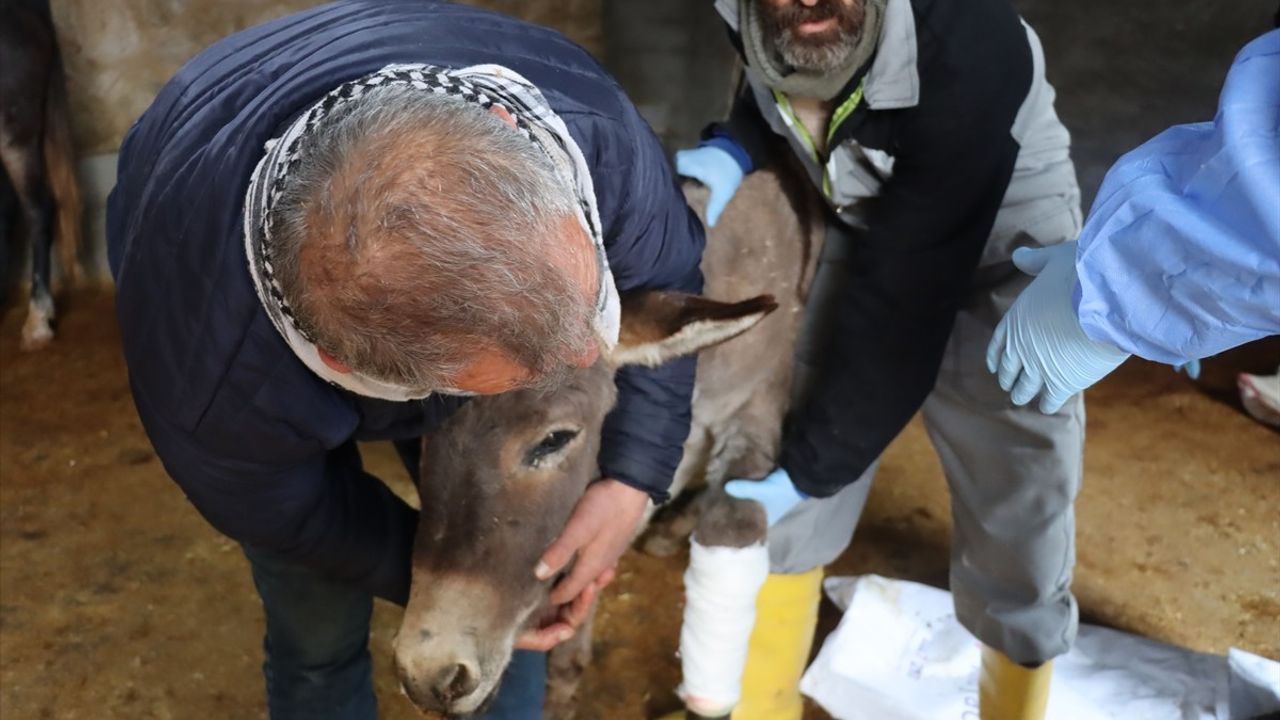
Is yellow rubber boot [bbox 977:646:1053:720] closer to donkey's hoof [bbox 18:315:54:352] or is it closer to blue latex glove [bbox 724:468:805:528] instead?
blue latex glove [bbox 724:468:805:528]

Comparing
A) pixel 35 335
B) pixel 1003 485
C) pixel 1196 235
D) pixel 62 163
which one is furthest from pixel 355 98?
pixel 62 163

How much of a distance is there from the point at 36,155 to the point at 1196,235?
12.4 ft

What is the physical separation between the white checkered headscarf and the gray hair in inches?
1.1

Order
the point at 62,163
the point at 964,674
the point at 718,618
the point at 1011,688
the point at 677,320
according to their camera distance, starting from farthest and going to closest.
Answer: the point at 62,163 < the point at 964,674 < the point at 1011,688 < the point at 718,618 < the point at 677,320

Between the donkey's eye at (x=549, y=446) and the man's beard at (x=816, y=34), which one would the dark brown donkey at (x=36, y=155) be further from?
the man's beard at (x=816, y=34)

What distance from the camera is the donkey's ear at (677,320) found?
1.31 m

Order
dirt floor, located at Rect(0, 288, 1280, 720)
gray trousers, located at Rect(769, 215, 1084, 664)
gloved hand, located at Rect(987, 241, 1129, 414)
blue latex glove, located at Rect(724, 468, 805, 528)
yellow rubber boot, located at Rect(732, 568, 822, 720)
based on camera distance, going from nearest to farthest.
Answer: gloved hand, located at Rect(987, 241, 1129, 414) < gray trousers, located at Rect(769, 215, 1084, 664) < blue latex glove, located at Rect(724, 468, 805, 528) < yellow rubber boot, located at Rect(732, 568, 822, 720) < dirt floor, located at Rect(0, 288, 1280, 720)

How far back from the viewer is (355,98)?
900 millimetres

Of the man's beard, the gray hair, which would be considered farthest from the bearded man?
the gray hair

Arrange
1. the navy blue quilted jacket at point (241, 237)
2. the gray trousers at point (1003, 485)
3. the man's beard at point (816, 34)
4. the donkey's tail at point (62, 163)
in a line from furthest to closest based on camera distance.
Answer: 1. the donkey's tail at point (62, 163)
2. the gray trousers at point (1003, 485)
3. the man's beard at point (816, 34)
4. the navy blue quilted jacket at point (241, 237)

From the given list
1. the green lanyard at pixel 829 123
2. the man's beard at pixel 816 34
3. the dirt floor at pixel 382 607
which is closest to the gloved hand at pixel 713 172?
the green lanyard at pixel 829 123

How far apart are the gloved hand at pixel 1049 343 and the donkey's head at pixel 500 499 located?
0.99 ft

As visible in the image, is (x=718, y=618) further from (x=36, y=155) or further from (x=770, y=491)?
(x=36, y=155)

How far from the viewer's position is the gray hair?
80 cm
